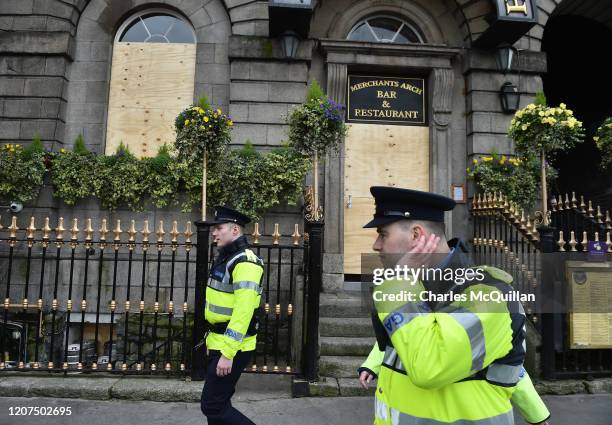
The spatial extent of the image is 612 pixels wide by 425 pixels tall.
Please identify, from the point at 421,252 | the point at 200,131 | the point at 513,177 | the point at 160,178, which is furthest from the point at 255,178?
the point at 421,252

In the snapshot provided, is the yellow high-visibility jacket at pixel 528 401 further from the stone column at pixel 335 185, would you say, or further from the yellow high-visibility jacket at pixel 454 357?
the stone column at pixel 335 185

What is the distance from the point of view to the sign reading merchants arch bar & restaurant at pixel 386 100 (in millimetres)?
9031

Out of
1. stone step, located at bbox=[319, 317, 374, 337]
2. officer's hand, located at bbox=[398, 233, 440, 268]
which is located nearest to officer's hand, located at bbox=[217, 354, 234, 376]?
officer's hand, located at bbox=[398, 233, 440, 268]

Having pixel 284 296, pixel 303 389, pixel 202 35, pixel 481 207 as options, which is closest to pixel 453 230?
pixel 481 207

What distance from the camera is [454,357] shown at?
155 centimetres

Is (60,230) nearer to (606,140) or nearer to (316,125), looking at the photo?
(316,125)

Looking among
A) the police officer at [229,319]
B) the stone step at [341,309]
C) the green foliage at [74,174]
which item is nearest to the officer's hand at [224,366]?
the police officer at [229,319]

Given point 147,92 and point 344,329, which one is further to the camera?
point 147,92

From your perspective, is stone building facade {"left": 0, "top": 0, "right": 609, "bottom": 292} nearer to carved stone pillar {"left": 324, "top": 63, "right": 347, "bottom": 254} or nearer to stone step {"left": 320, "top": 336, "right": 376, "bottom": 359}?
carved stone pillar {"left": 324, "top": 63, "right": 347, "bottom": 254}

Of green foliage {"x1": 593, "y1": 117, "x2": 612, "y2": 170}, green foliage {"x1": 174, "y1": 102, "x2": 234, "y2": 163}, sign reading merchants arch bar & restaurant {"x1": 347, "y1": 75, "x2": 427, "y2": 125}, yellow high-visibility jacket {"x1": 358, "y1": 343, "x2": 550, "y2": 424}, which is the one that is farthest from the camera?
sign reading merchants arch bar & restaurant {"x1": 347, "y1": 75, "x2": 427, "y2": 125}

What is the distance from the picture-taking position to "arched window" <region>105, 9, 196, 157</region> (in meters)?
8.70

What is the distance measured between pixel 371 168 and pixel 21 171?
20.6 ft

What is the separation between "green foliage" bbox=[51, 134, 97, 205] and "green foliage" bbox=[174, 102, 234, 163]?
6.19ft

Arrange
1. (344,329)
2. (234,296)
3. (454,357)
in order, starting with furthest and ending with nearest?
Answer: (344,329) → (234,296) → (454,357)
